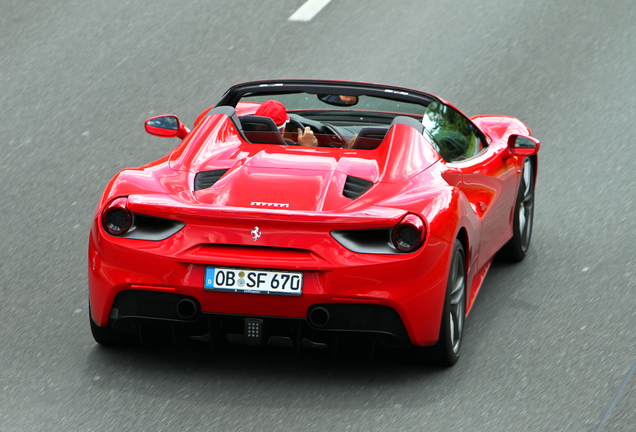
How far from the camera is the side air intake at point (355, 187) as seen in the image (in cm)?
489

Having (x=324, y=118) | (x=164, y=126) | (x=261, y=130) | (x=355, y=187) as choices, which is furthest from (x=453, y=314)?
(x=164, y=126)

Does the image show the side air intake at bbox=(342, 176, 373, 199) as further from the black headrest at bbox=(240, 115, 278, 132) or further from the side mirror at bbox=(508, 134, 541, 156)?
the side mirror at bbox=(508, 134, 541, 156)

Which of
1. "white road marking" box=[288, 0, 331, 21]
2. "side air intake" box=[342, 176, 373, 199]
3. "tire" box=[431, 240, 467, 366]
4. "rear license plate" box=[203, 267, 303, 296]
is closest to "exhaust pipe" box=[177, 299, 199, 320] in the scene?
"rear license plate" box=[203, 267, 303, 296]

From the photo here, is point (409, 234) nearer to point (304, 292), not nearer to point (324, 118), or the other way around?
point (304, 292)

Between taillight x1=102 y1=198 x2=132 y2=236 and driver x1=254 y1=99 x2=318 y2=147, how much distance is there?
4.54 ft

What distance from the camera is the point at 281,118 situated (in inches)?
236

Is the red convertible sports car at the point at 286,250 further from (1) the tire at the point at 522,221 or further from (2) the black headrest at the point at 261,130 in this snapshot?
(1) the tire at the point at 522,221

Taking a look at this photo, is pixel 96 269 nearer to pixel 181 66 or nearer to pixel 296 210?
pixel 296 210

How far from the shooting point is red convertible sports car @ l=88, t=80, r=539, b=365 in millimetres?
4547

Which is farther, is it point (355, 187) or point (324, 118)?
point (324, 118)

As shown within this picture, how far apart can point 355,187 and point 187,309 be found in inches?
40.8

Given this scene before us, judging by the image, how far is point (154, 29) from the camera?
40.9 ft

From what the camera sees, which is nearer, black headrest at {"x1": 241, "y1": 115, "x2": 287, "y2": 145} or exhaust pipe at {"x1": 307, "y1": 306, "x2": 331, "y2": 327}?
exhaust pipe at {"x1": 307, "y1": 306, "x2": 331, "y2": 327}

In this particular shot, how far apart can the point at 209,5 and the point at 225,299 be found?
368 inches
